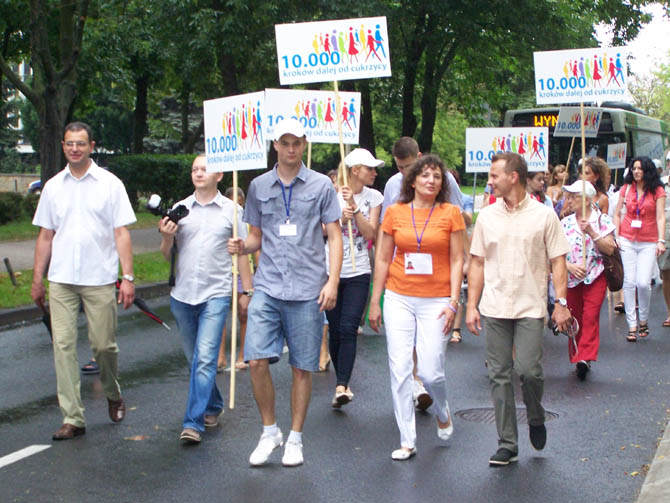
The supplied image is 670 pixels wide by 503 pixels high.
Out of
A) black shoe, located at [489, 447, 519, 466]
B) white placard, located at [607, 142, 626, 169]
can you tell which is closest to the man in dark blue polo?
black shoe, located at [489, 447, 519, 466]

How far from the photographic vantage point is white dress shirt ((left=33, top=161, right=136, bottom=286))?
6.81 metres

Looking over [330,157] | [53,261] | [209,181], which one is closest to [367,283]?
[209,181]

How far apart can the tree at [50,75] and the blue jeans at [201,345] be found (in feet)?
34.9

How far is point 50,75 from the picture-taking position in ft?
54.1

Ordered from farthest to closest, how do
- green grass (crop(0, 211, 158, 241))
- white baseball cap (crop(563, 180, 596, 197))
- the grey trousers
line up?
green grass (crop(0, 211, 158, 241)) → white baseball cap (crop(563, 180, 596, 197)) → the grey trousers

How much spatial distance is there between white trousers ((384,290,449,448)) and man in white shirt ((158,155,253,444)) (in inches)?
43.1

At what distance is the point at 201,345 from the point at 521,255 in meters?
2.03

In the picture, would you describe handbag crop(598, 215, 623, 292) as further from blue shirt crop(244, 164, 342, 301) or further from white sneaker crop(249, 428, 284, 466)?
white sneaker crop(249, 428, 284, 466)

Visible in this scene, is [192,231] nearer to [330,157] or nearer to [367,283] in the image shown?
[367,283]

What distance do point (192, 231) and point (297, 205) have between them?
97cm

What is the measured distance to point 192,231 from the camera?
6.75 m

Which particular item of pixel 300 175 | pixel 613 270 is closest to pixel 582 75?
pixel 613 270

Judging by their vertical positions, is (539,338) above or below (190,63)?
below

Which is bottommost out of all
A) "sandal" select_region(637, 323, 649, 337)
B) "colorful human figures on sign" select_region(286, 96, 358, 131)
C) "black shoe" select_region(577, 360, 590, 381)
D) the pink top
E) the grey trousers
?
"sandal" select_region(637, 323, 649, 337)
